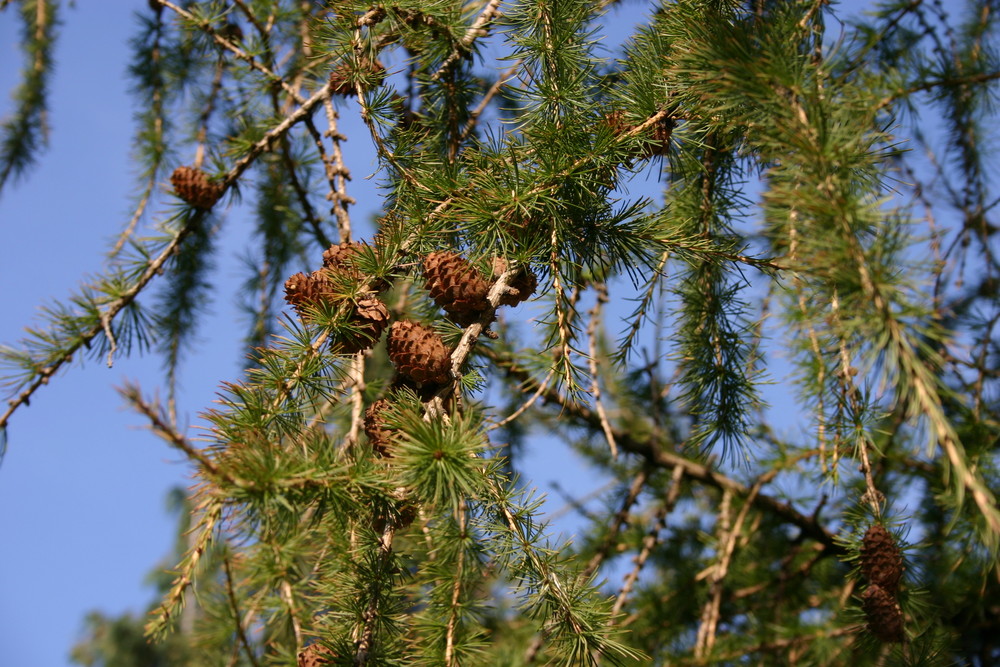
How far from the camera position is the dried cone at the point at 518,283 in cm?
70

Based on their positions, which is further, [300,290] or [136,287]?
[136,287]

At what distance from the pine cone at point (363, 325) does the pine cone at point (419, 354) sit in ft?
0.13

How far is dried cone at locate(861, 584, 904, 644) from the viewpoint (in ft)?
2.47

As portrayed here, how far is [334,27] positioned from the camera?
0.86m

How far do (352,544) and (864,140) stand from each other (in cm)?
60

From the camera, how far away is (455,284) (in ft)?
2.19

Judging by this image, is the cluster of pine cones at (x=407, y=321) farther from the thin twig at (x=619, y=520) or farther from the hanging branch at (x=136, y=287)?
the thin twig at (x=619, y=520)

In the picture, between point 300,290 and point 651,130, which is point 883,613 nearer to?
point 651,130

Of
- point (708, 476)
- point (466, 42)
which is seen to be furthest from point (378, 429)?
point (708, 476)

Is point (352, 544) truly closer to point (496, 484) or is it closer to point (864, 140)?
point (496, 484)

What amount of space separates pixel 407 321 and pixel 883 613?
56 centimetres

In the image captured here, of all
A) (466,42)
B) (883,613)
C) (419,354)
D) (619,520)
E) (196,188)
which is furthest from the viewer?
(619,520)

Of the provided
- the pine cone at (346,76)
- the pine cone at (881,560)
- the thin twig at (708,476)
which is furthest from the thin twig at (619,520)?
the pine cone at (346,76)

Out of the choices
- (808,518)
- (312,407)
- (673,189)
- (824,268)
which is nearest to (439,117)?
(673,189)
